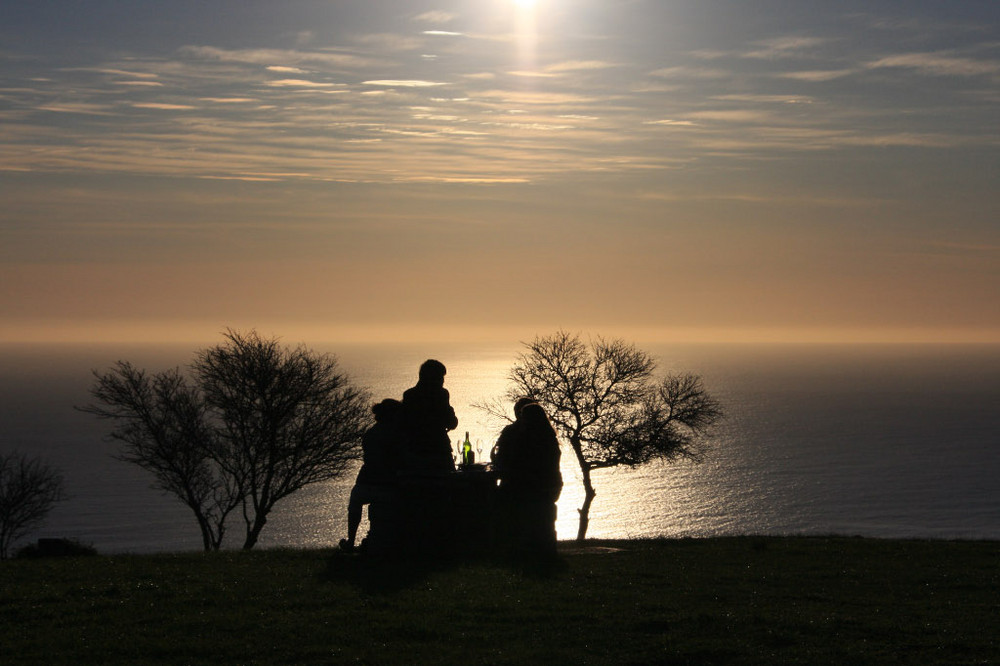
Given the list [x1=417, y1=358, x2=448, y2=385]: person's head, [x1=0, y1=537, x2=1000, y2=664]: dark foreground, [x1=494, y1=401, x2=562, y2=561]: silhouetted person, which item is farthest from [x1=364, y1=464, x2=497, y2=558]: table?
[x1=417, y1=358, x2=448, y2=385]: person's head

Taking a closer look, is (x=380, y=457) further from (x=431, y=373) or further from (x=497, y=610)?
(x=497, y=610)

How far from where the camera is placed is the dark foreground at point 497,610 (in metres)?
9.27

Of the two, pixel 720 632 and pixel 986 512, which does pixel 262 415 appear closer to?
pixel 720 632

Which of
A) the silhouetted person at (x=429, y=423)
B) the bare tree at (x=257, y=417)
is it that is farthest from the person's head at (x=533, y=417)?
the bare tree at (x=257, y=417)

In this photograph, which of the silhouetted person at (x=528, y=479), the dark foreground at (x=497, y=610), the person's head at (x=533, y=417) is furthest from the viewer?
the person's head at (x=533, y=417)

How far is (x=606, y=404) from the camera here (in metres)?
39.5

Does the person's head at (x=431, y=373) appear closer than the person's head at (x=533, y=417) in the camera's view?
Yes

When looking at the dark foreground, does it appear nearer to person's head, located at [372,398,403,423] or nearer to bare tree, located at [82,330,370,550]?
person's head, located at [372,398,403,423]

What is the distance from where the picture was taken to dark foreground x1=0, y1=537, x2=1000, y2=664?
927 cm

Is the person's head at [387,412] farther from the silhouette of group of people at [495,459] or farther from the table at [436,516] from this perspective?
the table at [436,516]

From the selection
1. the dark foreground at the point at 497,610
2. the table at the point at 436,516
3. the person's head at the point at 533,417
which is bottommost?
the dark foreground at the point at 497,610

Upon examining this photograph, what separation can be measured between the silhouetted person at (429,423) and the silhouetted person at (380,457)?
32 centimetres

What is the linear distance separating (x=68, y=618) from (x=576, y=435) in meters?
28.8

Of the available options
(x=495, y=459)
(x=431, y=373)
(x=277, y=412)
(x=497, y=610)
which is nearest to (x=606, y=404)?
(x=277, y=412)
